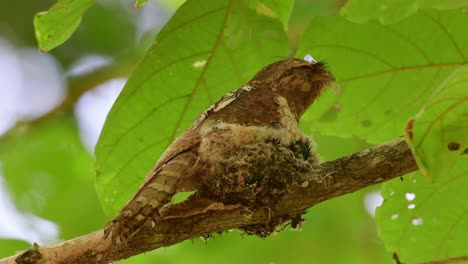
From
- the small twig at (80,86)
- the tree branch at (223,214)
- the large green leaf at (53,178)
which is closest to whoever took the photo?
the tree branch at (223,214)

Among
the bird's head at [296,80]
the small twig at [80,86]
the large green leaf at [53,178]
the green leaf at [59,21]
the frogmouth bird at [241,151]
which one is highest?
the small twig at [80,86]

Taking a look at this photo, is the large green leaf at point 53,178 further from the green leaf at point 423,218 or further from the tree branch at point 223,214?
the tree branch at point 223,214

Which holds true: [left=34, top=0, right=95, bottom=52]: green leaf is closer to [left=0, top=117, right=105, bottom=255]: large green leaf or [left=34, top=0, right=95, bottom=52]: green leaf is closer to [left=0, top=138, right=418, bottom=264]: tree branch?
[left=0, top=138, right=418, bottom=264]: tree branch

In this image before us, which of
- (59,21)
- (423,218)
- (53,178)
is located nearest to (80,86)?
(53,178)

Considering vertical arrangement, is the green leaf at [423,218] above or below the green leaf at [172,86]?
below

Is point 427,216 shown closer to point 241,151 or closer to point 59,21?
point 241,151

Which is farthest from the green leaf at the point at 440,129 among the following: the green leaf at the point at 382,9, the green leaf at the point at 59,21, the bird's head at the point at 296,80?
the green leaf at the point at 59,21

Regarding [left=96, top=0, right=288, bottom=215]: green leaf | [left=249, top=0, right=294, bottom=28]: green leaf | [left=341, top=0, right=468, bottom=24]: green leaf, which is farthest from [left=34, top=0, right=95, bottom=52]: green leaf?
[left=341, top=0, right=468, bottom=24]: green leaf
